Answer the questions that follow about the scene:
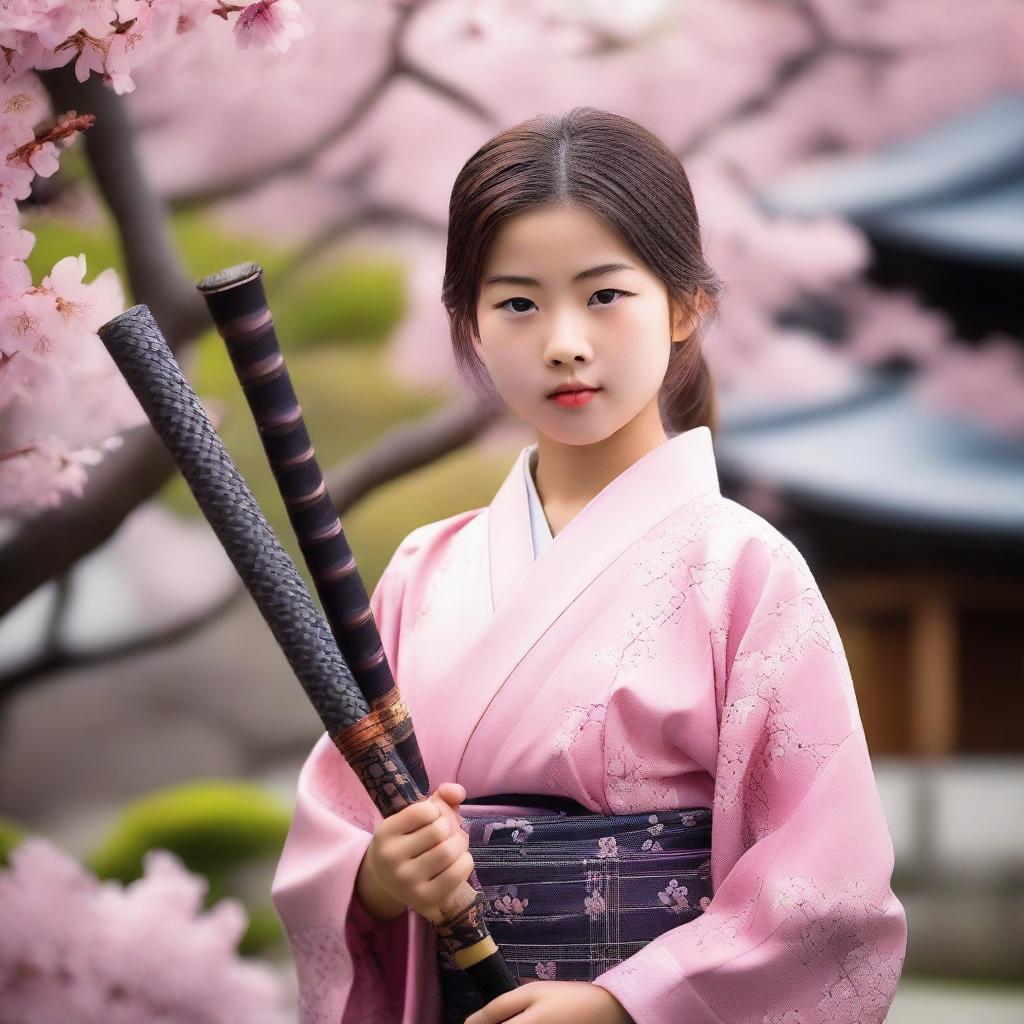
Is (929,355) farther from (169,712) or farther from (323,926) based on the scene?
(323,926)

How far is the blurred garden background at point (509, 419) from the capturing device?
351cm

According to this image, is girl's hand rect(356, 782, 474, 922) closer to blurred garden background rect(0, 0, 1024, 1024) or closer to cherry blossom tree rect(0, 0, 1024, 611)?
cherry blossom tree rect(0, 0, 1024, 611)

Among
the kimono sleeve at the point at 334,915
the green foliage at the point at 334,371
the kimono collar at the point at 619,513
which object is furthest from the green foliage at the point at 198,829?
the kimono collar at the point at 619,513

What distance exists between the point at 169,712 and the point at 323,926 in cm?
216

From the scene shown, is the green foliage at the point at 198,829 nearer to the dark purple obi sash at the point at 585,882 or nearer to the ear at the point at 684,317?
the dark purple obi sash at the point at 585,882

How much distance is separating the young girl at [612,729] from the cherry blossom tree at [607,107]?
179cm

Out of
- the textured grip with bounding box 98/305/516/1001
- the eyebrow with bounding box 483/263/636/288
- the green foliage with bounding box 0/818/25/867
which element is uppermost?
the eyebrow with bounding box 483/263/636/288

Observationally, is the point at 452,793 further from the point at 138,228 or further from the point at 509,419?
the point at 509,419

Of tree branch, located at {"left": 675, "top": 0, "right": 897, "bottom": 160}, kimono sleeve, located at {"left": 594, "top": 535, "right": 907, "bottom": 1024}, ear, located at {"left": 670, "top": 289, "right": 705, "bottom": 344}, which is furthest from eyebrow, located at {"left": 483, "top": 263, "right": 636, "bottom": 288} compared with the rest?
tree branch, located at {"left": 675, "top": 0, "right": 897, "bottom": 160}

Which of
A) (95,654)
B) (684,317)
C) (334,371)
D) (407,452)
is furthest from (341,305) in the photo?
(684,317)

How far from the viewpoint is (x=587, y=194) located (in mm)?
1440

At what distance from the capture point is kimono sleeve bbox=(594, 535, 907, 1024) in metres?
1.34

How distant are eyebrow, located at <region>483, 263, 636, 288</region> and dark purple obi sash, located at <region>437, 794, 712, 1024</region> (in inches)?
22.4

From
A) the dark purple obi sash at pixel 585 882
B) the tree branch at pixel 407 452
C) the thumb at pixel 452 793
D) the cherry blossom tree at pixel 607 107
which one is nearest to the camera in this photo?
the thumb at pixel 452 793
